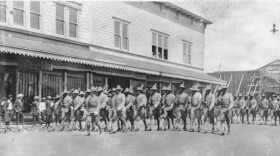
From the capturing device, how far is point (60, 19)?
16.5m

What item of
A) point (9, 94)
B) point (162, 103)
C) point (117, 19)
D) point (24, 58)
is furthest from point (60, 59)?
point (117, 19)

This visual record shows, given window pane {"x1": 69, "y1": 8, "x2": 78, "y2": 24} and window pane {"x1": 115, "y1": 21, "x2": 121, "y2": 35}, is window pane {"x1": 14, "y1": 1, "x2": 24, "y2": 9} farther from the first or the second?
window pane {"x1": 115, "y1": 21, "x2": 121, "y2": 35}

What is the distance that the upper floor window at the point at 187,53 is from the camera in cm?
2653

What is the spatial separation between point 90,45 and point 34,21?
3429 mm

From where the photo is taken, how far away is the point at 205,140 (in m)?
10.5

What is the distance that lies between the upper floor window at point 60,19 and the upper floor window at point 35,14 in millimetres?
1147

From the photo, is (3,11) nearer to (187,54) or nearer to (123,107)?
(123,107)

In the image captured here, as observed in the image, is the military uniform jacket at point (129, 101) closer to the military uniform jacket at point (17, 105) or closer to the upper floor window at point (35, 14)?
the military uniform jacket at point (17, 105)

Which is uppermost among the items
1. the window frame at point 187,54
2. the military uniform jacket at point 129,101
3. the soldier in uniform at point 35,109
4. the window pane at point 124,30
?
the window pane at point 124,30

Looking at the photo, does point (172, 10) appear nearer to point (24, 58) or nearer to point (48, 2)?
point (48, 2)

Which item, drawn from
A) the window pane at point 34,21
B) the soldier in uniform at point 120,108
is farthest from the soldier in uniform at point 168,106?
the window pane at point 34,21

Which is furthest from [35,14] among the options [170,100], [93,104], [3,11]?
[170,100]

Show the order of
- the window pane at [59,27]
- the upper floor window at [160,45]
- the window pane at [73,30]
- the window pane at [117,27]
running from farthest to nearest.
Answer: the upper floor window at [160,45]
the window pane at [117,27]
the window pane at [73,30]
the window pane at [59,27]

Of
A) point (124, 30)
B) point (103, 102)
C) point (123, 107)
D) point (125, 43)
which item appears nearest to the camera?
point (103, 102)
